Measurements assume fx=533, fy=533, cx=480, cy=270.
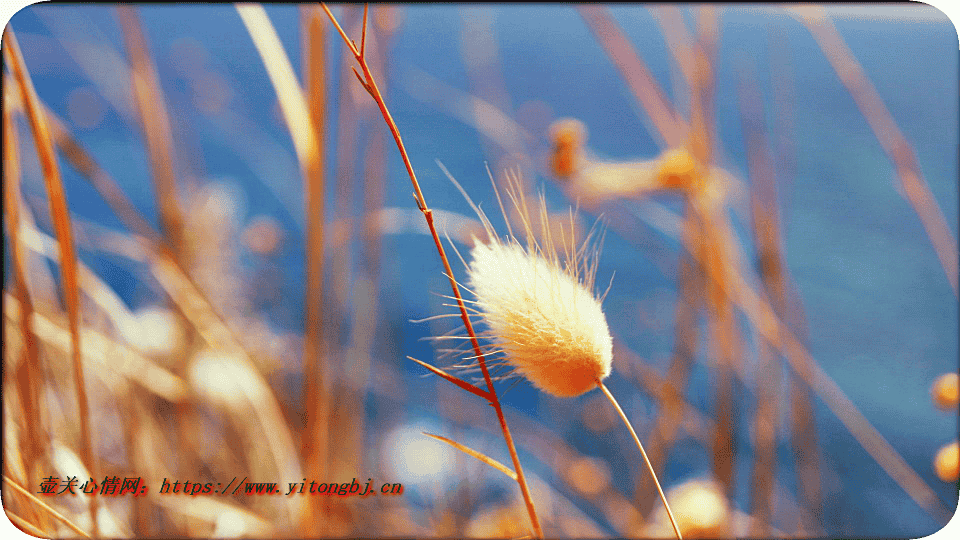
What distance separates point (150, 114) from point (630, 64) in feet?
1.19

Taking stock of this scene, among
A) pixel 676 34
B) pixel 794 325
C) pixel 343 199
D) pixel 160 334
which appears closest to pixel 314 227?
pixel 343 199

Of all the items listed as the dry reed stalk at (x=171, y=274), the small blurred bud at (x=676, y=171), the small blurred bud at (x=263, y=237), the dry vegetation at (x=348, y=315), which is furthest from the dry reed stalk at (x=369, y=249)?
the small blurred bud at (x=263, y=237)

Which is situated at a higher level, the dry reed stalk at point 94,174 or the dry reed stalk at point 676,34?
the dry reed stalk at point 94,174

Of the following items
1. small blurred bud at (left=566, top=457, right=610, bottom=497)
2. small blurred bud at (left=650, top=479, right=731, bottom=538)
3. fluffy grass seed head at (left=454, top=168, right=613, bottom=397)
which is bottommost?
small blurred bud at (left=566, top=457, right=610, bottom=497)

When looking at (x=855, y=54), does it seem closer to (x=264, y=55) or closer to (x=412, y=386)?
(x=264, y=55)

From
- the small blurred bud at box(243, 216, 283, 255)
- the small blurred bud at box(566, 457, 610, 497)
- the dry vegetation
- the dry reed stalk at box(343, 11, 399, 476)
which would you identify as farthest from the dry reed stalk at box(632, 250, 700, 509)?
the small blurred bud at box(243, 216, 283, 255)

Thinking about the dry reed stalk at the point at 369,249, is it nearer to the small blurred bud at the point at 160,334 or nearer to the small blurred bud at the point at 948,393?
the small blurred bud at the point at 160,334

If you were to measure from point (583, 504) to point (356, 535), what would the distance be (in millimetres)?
420

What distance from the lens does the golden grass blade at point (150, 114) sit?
1.28ft

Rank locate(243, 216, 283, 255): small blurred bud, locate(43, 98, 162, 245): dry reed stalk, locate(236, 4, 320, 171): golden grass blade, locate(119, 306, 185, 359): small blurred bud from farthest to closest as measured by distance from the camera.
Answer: locate(243, 216, 283, 255): small blurred bud, locate(119, 306, 185, 359): small blurred bud, locate(43, 98, 162, 245): dry reed stalk, locate(236, 4, 320, 171): golden grass blade

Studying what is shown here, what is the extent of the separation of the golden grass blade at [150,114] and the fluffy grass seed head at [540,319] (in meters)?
0.33

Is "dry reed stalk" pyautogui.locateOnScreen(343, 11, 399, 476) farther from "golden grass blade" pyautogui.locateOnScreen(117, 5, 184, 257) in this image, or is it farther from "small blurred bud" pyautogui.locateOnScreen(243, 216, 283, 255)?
"small blurred bud" pyautogui.locateOnScreen(243, 216, 283, 255)

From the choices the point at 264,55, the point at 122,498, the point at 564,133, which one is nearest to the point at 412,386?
the point at 122,498

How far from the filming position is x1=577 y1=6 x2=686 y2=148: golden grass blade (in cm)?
36
